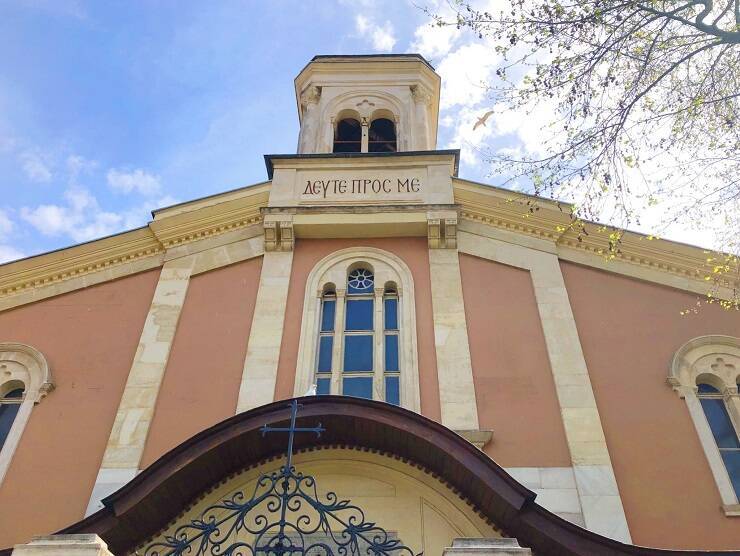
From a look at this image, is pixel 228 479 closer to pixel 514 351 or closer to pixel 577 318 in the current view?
pixel 514 351

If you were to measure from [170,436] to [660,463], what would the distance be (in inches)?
259

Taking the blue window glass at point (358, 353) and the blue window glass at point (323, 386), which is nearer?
the blue window glass at point (323, 386)

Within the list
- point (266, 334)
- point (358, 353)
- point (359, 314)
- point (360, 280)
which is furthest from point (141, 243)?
point (358, 353)

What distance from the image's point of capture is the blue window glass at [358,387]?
1055cm

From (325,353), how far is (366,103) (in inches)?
311

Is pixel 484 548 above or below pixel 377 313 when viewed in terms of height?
below

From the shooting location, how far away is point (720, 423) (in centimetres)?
1007

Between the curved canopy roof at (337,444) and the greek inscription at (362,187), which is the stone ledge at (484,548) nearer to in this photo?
the curved canopy roof at (337,444)

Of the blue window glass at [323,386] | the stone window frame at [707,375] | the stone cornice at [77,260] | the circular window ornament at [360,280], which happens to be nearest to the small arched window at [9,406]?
the stone cornice at [77,260]

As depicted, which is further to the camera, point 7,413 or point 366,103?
point 366,103

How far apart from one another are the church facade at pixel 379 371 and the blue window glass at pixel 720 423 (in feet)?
0.09

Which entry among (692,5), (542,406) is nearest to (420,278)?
(542,406)

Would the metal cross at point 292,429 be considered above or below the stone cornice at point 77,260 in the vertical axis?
below

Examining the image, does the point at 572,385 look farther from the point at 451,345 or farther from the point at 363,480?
the point at 363,480
